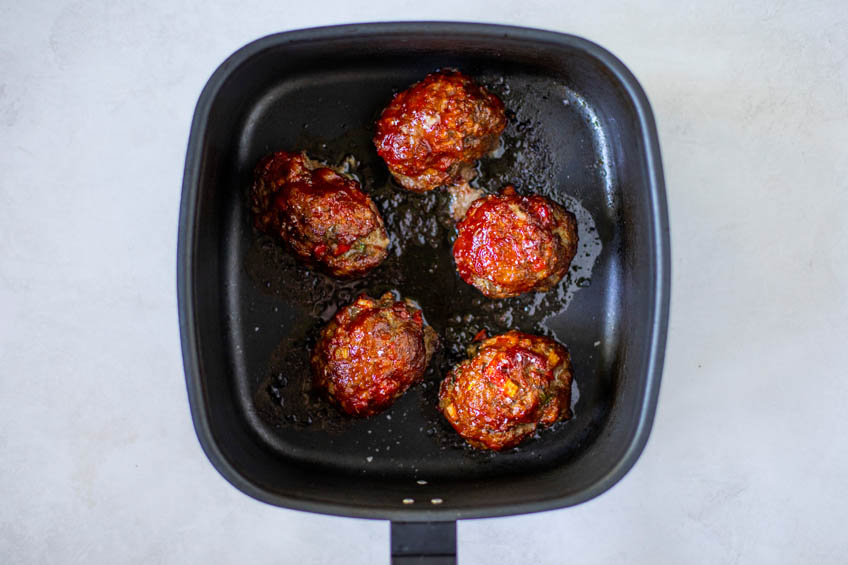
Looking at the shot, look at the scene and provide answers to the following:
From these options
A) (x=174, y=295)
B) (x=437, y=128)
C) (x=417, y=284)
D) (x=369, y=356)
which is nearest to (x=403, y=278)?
(x=417, y=284)

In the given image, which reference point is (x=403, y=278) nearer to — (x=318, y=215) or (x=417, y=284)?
(x=417, y=284)

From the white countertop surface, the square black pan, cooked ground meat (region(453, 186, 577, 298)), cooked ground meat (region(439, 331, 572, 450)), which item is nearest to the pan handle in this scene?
the square black pan

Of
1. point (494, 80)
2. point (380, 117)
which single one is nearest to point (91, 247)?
point (380, 117)

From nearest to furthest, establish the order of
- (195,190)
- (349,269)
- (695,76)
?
(195,190) < (349,269) < (695,76)

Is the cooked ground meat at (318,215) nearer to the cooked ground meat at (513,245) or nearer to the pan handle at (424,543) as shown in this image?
the cooked ground meat at (513,245)

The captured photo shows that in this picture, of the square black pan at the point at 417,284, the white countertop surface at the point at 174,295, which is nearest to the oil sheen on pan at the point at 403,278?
the square black pan at the point at 417,284

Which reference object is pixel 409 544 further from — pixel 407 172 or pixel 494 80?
pixel 494 80
